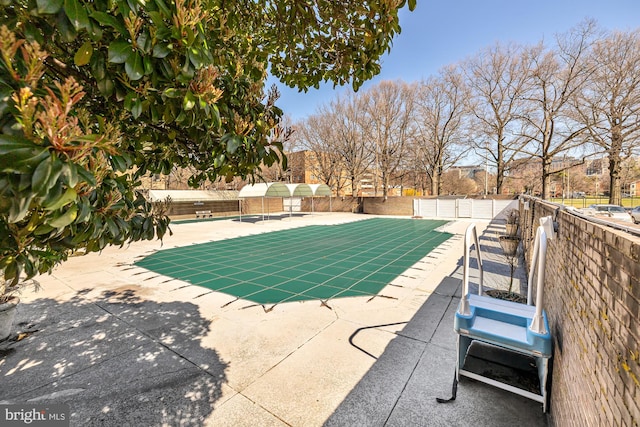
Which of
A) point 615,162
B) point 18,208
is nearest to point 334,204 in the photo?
point 615,162

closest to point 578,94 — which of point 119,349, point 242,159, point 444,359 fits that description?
point 444,359

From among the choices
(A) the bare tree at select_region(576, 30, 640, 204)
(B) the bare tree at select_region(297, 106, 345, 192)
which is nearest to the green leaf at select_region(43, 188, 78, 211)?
(A) the bare tree at select_region(576, 30, 640, 204)

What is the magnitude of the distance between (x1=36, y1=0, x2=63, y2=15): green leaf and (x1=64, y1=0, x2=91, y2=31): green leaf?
6 centimetres

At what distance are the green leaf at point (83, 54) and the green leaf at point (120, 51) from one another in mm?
164

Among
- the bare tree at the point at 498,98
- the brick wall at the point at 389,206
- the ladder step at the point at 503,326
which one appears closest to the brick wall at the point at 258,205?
the brick wall at the point at 389,206

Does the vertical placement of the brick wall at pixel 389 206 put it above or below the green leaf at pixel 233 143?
below

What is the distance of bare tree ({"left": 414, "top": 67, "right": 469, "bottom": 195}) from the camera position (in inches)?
1133

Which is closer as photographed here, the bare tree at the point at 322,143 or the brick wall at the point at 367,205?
the brick wall at the point at 367,205

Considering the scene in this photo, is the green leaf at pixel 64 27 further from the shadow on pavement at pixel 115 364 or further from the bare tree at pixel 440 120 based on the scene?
the bare tree at pixel 440 120

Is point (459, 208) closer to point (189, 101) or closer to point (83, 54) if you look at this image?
point (189, 101)

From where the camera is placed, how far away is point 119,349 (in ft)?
14.1

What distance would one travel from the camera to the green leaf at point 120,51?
1.37 meters

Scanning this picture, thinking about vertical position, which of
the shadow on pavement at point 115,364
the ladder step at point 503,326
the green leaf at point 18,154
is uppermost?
the green leaf at point 18,154

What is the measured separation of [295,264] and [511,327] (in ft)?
24.0
